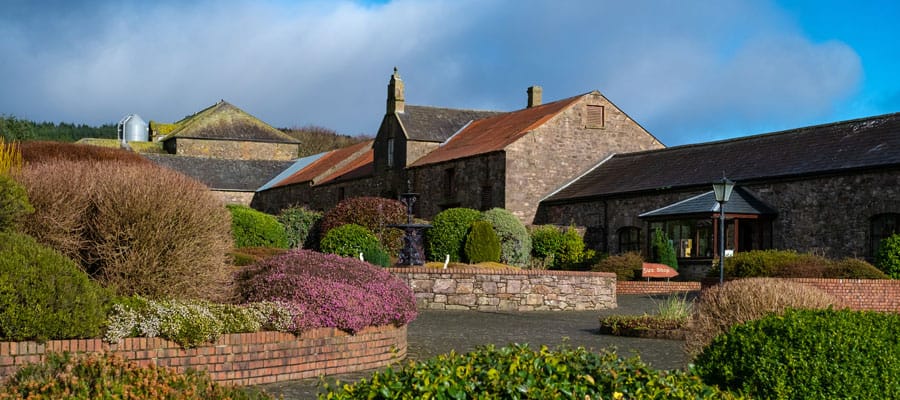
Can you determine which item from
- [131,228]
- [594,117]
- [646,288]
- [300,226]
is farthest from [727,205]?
[131,228]

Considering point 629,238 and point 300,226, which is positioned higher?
point 300,226

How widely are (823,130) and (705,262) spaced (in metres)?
6.07

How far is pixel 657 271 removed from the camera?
27.6 m

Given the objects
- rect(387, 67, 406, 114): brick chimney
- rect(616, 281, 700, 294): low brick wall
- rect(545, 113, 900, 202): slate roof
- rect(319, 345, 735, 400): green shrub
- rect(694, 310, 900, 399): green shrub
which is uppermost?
rect(387, 67, 406, 114): brick chimney

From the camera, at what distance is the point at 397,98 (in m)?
44.0

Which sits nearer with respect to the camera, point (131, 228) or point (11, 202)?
point (11, 202)

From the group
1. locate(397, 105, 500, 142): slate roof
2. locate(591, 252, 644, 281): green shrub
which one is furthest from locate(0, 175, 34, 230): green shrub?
locate(397, 105, 500, 142): slate roof

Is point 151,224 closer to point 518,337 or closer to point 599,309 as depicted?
point 518,337

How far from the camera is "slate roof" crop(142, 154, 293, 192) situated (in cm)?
5862

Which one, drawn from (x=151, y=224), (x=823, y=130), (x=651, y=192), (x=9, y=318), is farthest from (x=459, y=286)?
(x=823, y=130)

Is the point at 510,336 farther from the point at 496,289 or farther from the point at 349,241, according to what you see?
the point at 349,241

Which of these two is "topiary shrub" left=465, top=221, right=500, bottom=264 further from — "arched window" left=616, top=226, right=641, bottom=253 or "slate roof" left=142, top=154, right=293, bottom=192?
"slate roof" left=142, top=154, right=293, bottom=192

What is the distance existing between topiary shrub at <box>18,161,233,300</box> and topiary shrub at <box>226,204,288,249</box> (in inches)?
836

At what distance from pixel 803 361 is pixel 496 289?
41.9 ft
